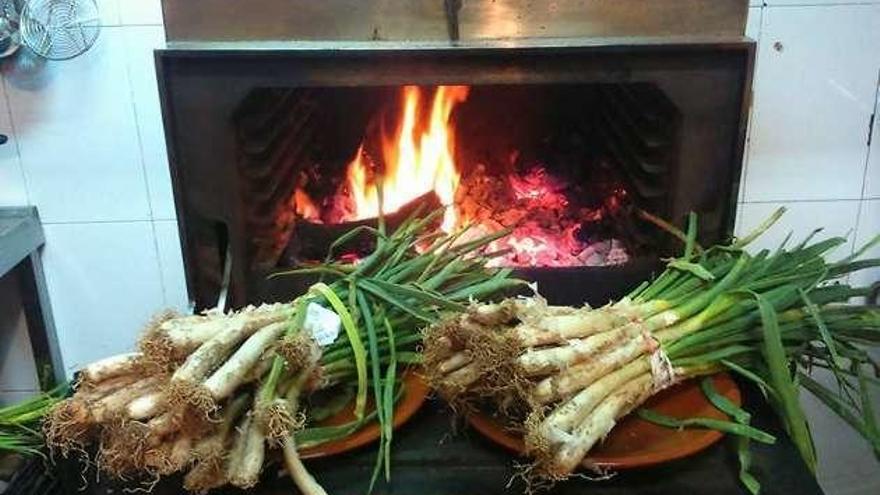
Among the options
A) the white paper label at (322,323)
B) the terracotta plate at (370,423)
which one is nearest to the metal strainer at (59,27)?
the white paper label at (322,323)

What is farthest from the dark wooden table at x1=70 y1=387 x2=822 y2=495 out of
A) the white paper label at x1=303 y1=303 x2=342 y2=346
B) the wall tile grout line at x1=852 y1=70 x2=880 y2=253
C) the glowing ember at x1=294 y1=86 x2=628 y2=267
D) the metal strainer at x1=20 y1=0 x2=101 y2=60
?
the metal strainer at x1=20 y1=0 x2=101 y2=60

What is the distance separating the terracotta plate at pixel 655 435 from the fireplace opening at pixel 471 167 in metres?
0.44

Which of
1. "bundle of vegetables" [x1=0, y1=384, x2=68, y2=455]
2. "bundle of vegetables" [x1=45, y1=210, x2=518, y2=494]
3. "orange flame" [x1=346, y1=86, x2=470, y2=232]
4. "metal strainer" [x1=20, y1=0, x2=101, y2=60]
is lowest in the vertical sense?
"bundle of vegetables" [x1=0, y1=384, x2=68, y2=455]

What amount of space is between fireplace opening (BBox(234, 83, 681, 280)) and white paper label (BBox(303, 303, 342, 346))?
430mm

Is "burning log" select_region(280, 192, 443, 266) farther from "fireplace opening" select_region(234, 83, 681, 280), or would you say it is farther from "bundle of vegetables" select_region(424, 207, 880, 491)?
"bundle of vegetables" select_region(424, 207, 880, 491)

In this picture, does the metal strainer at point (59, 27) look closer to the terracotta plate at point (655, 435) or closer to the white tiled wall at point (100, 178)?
the white tiled wall at point (100, 178)

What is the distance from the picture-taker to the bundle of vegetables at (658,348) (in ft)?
3.85

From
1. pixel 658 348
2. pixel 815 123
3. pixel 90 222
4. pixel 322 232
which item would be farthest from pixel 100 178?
pixel 815 123

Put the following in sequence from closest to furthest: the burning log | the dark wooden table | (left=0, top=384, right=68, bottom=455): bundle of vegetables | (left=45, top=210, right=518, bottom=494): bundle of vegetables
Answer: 1. (left=45, top=210, right=518, bottom=494): bundle of vegetables
2. the dark wooden table
3. (left=0, top=384, right=68, bottom=455): bundle of vegetables
4. the burning log

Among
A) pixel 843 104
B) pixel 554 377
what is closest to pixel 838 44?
pixel 843 104

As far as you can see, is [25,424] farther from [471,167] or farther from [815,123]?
[815,123]

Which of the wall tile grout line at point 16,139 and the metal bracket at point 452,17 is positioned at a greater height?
the metal bracket at point 452,17

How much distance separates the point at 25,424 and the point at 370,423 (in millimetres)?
546

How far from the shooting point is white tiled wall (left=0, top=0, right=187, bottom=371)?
1.76 metres
